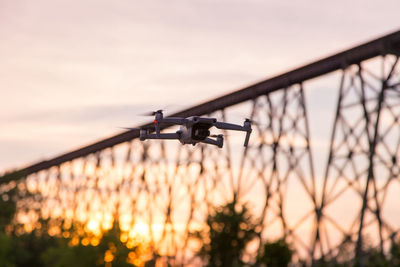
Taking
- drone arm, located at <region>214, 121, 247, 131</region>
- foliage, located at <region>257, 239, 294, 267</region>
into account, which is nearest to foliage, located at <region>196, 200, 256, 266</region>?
foliage, located at <region>257, 239, 294, 267</region>

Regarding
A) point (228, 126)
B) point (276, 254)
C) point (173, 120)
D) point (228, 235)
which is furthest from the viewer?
point (228, 235)

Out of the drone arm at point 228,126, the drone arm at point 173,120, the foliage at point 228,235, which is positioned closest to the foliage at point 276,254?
the foliage at point 228,235

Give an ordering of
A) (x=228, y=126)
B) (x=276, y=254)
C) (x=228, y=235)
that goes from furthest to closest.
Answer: (x=228, y=235)
(x=276, y=254)
(x=228, y=126)

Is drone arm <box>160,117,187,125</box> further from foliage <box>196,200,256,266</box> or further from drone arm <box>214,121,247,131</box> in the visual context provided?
foliage <box>196,200,256,266</box>

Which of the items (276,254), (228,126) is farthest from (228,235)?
(228,126)

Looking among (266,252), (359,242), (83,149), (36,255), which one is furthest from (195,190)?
(36,255)

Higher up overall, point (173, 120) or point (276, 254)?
point (173, 120)

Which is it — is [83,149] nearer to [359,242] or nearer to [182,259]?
[182,259]

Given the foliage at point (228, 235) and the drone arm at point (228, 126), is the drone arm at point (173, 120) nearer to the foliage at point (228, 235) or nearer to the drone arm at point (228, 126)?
the drone arm at point (228, 126)

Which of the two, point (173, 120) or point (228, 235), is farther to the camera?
point (228, 235)

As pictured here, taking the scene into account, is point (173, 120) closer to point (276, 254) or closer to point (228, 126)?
point (228, 126)

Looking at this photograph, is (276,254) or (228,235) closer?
(276,254)
